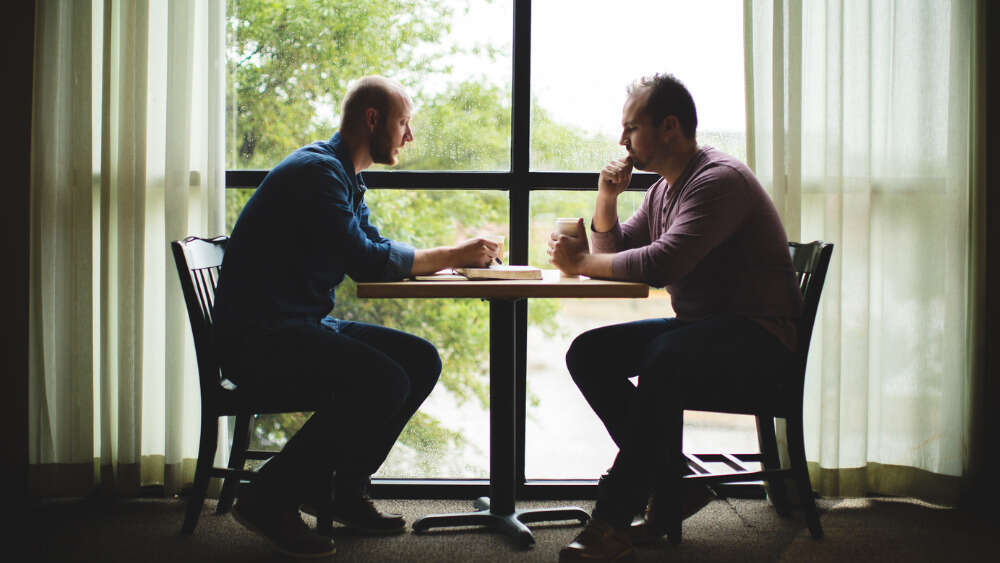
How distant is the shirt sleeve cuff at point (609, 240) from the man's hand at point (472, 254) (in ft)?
1.50

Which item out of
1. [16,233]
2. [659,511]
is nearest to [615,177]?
[659,511]

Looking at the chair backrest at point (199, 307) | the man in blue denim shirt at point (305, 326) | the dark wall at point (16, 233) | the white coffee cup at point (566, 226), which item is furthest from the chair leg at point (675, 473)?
the dark wall at point (16, 233)

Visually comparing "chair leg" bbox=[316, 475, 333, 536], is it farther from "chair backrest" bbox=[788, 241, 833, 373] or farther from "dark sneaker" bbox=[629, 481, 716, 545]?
"chair backrest" bbox=[788, 241, 833, 373]

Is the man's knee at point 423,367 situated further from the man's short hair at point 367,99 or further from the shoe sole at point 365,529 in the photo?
the man's short hair at point 367,99

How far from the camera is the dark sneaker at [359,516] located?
2.25 m

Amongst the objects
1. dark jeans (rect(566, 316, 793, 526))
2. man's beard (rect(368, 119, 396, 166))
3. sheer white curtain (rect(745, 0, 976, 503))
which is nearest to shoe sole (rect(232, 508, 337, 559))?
dark jeans (rect(566, 316, 793, 526))

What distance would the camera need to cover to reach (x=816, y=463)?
8.30 ft

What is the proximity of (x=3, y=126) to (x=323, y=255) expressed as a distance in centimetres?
131

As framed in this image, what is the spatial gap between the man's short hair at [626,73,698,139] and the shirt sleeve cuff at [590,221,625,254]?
1.20 feet

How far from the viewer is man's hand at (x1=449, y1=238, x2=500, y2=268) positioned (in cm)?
204

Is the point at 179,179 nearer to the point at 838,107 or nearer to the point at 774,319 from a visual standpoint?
the point at 774,319

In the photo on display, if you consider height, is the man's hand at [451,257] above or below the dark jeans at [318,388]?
above

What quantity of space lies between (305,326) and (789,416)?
1.34m

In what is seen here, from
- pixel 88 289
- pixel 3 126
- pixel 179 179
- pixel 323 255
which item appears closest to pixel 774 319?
pixel 323 255
